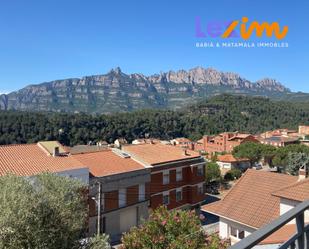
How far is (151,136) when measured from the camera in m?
115

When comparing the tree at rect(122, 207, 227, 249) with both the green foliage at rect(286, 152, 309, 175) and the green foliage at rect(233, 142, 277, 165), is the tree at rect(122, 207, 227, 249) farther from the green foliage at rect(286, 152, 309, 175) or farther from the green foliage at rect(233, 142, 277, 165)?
the green foliage at rect(233, 142, 277, 165)

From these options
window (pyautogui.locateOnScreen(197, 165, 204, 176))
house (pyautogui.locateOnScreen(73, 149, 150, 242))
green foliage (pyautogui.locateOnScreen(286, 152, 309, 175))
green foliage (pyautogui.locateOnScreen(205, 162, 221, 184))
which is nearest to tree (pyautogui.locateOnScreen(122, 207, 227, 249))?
house (pyautogui.locateOnScreen(73, 149, 150, 242))

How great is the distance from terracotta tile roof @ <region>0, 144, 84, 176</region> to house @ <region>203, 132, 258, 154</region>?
75319mm

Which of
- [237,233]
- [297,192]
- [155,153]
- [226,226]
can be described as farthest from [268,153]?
[297,192]

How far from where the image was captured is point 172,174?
93.1 ft

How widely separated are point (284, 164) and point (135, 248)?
51.4 m

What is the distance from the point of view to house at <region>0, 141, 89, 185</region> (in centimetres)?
1866

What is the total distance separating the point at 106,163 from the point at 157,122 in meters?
95.7

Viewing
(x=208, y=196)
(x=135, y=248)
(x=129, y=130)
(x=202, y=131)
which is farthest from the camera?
(x=202, y=131)

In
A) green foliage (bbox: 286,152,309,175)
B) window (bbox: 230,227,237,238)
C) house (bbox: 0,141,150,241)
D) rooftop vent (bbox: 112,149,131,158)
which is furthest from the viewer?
green foliage (bbox: 286,152,309,175)

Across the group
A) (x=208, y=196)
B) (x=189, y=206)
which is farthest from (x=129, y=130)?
(x=189, y=206)

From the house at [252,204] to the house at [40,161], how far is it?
7991 millimetres

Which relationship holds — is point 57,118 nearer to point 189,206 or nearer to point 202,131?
point 202,131

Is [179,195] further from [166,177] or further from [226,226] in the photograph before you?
[226,226]
